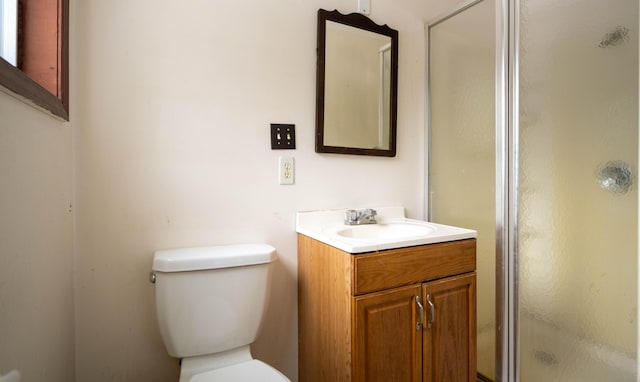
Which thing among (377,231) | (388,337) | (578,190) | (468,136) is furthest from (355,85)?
(388,337)

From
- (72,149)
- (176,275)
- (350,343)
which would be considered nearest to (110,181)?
(72,149)

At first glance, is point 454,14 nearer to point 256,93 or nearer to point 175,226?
point 256,93

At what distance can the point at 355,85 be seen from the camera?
146cm

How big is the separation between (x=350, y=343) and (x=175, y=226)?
76 centimetres

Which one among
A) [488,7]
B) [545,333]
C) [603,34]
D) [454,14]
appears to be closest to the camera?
[603,34]

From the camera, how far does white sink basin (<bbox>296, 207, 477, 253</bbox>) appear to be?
1.01 meters

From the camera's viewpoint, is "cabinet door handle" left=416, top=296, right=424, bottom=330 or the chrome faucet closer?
"cabinet door handle" left=416, top=296, right=424, bottom=330

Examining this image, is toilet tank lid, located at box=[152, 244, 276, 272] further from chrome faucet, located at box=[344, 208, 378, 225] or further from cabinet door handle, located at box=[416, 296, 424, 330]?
cabinet door handle, located at box=[416, 296, 424, 330]

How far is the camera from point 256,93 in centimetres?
127

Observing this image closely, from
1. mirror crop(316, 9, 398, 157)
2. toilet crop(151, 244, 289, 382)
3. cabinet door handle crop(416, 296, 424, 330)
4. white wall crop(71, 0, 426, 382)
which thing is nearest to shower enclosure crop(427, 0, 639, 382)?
mirror crop(316, 9, 398, 157)

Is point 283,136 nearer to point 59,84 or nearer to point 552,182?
point 59,84

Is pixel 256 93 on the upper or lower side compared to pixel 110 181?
upper

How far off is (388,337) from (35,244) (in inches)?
40.8

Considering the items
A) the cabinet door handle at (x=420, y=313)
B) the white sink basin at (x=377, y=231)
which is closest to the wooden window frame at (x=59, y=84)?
the white sink basin at (x=377, y=231)
